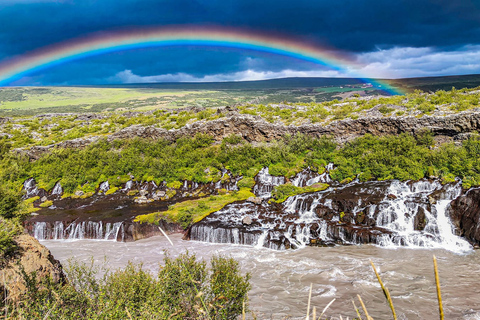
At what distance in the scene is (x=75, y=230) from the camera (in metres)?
23.3

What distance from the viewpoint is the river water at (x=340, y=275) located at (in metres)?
12.9

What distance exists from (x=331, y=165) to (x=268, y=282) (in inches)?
697

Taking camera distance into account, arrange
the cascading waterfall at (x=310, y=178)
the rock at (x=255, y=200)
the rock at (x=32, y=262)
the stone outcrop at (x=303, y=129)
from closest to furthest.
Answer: the rock at (x=32, y=262) → the rock at (x=255, y=200) → the stone outcrop at (x=303, y=129) → the cascading waterfall at (x=310, y=178)

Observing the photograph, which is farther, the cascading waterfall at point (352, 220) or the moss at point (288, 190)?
the moss at point (288, 190)

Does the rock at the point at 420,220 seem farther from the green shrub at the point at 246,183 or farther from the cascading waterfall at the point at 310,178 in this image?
the green shrub at the point at 246,183

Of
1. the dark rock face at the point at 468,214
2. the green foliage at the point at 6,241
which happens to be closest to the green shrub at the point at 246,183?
the dark rock face at the point at 468,214

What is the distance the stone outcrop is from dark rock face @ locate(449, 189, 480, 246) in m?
10.2

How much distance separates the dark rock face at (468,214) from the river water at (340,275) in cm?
156

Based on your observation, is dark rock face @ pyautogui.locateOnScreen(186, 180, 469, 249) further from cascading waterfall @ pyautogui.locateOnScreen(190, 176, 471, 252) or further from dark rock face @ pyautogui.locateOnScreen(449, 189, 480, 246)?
dark rock face @ pyautogui.locateOnScreen(449, 189, 480, 246)

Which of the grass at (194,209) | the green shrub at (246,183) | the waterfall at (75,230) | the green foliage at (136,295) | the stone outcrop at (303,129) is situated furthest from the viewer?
the green shrub at (246,183)

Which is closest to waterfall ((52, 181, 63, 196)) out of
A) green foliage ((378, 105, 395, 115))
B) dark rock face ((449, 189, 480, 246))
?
dark rock face ((449, 189, 480, 246))

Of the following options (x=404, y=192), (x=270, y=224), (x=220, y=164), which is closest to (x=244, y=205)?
(x=270, y=224)

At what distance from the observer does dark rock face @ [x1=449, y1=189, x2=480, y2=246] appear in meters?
17.9

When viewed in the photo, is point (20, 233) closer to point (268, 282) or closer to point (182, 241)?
point (182, 241)
